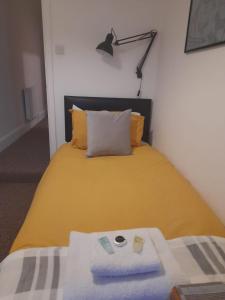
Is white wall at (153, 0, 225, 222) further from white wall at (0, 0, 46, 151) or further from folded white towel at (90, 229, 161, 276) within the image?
white wall at (0, 0, 46, 151)

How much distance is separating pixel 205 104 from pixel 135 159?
727 millimetres

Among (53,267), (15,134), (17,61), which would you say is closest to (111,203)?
(53,267)

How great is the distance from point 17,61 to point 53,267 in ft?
12.1

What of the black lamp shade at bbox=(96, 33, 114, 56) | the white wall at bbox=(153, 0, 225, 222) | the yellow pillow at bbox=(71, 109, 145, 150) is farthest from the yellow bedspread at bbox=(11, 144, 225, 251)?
the black lamp shade at bbox=(96, 33, 114, 56)

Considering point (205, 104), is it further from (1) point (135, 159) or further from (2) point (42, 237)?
(2) point (42, 237)

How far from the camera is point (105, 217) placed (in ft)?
3.70

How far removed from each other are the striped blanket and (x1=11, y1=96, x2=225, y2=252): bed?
0.22 feet

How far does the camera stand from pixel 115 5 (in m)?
2.20

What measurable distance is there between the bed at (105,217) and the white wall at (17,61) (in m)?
1.98

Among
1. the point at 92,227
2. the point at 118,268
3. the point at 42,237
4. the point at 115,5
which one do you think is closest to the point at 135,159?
the point at 92,227

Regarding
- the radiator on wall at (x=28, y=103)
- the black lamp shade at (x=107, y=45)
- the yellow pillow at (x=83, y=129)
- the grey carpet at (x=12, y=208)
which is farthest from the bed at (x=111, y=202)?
the radiator on wall at (x=28, y=103)

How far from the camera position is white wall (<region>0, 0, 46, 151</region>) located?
320 centimetres

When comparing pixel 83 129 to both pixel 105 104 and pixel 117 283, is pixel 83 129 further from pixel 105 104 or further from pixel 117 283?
pixel 117 283

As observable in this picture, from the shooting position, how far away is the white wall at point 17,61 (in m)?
3.20
